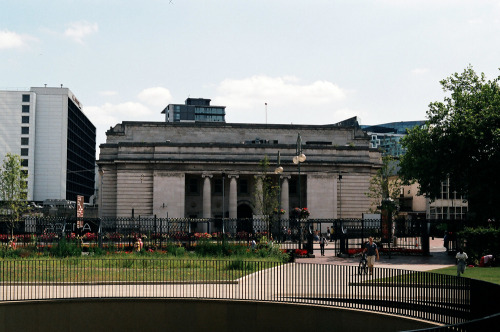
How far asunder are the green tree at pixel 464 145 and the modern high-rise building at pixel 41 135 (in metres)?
82.1

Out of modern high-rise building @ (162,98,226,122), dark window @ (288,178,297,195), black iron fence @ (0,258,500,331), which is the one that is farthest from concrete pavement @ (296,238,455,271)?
modern high-rise building @ (162,98,226,122)

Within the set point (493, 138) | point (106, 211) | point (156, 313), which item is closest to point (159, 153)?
point (106, 211)

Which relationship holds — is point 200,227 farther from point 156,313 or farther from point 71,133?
point 71,133

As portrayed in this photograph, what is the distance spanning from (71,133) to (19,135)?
15180mm

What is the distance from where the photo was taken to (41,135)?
11938 cm

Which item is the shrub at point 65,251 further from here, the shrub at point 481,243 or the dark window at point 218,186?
the dark window at point 218,186

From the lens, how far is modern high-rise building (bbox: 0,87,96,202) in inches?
4547

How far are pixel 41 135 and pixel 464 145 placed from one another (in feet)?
311


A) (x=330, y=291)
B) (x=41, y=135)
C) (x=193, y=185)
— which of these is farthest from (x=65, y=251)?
(x=41, y=135)

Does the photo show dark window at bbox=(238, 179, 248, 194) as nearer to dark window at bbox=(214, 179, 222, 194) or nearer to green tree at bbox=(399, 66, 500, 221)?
dark window at bbox=(214, 179, 222, 194)

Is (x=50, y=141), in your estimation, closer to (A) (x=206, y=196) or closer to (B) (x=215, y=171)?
(A) (x=206, y=196)

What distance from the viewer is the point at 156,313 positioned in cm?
2161

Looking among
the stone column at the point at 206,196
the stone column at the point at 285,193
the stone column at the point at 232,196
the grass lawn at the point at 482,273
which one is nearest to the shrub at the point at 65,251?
the grass lawn at the point at 482,273

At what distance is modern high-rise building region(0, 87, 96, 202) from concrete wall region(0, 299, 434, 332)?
97706 millimetres
